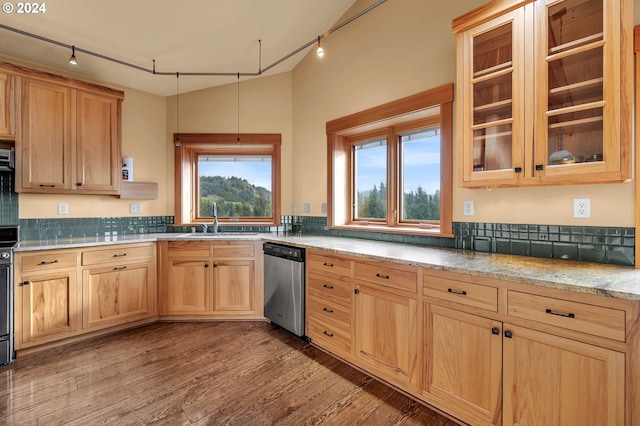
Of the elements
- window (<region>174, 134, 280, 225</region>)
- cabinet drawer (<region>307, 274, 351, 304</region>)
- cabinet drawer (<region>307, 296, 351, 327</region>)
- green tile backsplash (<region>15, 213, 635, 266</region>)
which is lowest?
cabinet drawer (<region>307, 296, 351, 327</region>)

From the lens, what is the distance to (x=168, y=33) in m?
2.68

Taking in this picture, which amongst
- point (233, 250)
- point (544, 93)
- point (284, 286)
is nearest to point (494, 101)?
point (544, 93)

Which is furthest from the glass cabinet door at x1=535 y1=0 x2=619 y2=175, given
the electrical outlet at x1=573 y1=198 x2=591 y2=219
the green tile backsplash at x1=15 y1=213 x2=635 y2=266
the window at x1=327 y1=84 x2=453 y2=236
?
the window at x1=327 y1=84 x2=453 y2=236

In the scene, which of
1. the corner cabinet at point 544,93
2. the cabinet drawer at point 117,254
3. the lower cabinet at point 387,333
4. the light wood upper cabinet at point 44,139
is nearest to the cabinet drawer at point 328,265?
the lower cabinet at point 387,333

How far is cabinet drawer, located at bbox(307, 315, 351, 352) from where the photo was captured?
2346mm

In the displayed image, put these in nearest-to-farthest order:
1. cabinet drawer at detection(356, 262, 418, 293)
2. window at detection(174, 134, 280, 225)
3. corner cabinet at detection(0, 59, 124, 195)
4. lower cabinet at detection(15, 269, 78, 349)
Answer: cabinet drawer at detection(356, 262, 418, 293)
lower cabinet at detection(15, 269, 78, 349)
corner cabinet at detection(0, 59, 124, 195)
window at detection(174, 134, 280, 225)

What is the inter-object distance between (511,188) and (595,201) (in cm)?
42

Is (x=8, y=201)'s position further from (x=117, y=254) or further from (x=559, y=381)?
(x=559, y=381)

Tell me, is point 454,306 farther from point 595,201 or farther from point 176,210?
point 176,210

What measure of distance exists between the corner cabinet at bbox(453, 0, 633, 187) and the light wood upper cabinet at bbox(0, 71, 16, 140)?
3.58 m

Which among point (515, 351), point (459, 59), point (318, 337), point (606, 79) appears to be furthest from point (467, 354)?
point (459, 59)

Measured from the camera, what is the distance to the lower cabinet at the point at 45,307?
8.06 feet

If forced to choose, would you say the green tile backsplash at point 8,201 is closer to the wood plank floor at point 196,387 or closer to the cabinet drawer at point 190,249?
the wood plank floor at point 196,387

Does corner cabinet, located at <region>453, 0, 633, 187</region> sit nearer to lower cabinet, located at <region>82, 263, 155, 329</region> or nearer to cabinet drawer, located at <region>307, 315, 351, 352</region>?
cabinet drawer, located at <region>307, 315, 351, 352</region>
